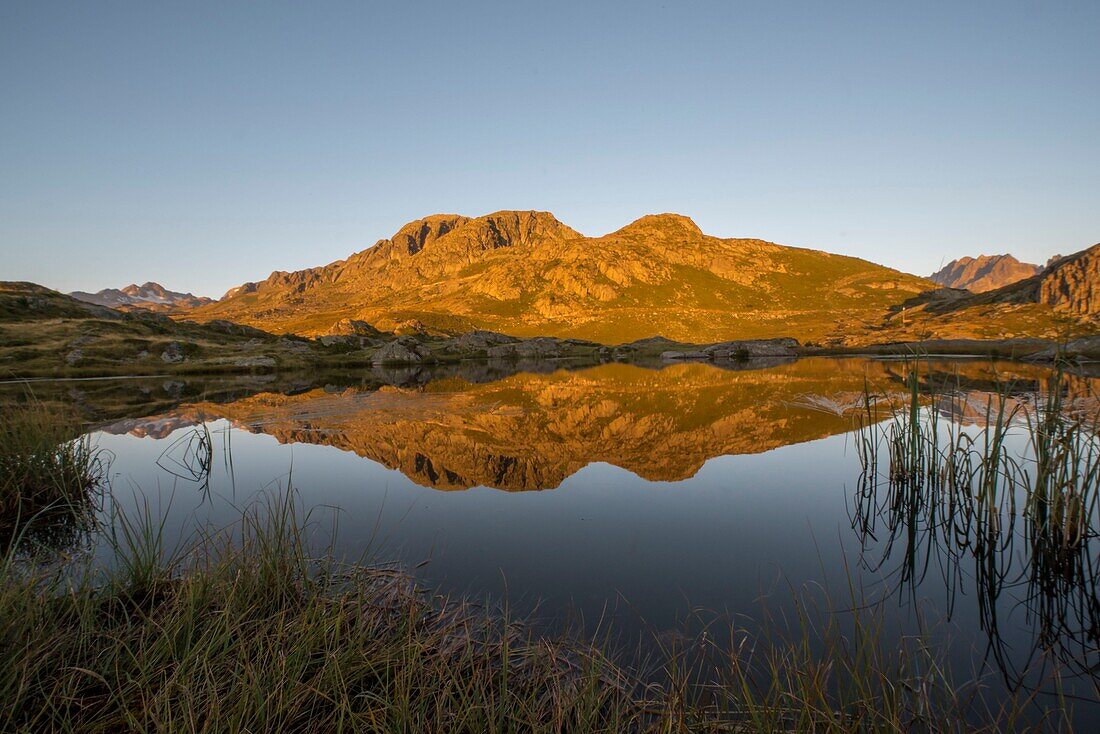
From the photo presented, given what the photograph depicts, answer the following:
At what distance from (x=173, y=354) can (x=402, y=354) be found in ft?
109

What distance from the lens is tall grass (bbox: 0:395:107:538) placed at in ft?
35.4

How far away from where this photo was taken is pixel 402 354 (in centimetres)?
8200

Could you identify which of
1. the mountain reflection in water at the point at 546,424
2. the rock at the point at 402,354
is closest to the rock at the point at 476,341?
the rock at the point at 402,354

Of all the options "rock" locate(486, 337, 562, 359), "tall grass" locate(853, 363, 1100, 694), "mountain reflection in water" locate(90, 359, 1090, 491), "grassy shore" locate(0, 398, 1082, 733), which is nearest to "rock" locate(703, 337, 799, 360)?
"rock" locate(486, 337, 562, 359)

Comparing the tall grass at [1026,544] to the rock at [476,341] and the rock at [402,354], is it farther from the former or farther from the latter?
the rock at [476,341]

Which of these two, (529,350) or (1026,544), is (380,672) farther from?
(529,350)

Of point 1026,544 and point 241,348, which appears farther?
point 241,348

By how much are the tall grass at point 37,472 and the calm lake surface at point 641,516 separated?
1005 mm

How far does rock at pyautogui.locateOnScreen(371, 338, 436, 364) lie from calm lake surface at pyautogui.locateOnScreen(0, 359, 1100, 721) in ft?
176

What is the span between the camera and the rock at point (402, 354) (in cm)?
7988

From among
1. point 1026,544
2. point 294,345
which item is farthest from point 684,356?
point 1026,544

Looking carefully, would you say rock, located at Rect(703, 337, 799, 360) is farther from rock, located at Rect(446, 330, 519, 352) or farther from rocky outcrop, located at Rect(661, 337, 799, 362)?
rock, located at Rect(446, 330, 519, 352)

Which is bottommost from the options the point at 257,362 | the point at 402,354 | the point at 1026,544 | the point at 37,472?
the point at 257,362

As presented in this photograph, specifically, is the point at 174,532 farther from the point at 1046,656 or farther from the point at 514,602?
the point at 1046,656
